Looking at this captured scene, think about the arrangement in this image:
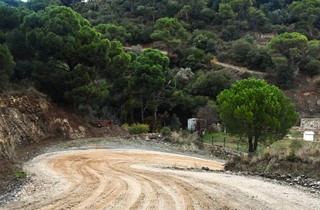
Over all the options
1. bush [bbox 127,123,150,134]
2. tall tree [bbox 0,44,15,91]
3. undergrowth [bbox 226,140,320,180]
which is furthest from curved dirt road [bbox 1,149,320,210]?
bush [bbox 127,123,150,134]

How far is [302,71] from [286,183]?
5586 cm

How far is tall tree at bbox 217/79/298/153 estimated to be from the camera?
2461 centimetres

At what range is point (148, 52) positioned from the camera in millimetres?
43469

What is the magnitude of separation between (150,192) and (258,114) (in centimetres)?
1441

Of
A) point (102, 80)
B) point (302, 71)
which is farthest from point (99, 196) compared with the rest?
point (302, 71)

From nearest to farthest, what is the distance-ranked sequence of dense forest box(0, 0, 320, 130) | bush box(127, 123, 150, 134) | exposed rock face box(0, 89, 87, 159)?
exposed rock face box(0, 89, 87, 159) → dense forest box(0, 0, 320, 130) → bush box(127, 123, 150, 134)

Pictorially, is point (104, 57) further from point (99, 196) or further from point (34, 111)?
point (99, 196)

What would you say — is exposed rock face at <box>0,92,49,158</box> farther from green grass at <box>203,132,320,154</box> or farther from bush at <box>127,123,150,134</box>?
green grass at <box>203,132,320,154</box>

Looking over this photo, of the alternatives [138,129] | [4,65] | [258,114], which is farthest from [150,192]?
[138,129]

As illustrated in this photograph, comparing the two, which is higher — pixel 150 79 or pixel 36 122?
pixel 150 79

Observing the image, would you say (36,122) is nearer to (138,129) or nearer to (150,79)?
(138,129)

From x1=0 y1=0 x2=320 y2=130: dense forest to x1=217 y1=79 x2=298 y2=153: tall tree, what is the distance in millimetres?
13278

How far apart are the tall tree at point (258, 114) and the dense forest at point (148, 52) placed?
1328 cm

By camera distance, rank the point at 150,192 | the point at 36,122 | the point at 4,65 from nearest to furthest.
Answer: the point at 150,192 → the point at 4,65 → the point at 36,122
